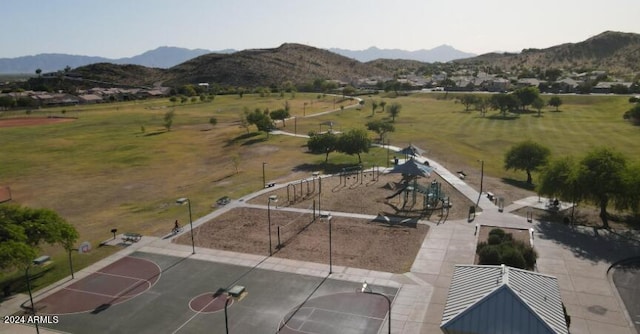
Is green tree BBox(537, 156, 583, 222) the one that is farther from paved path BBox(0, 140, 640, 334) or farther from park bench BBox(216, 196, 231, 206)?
park bench BBox(216, 196, 231, 206)

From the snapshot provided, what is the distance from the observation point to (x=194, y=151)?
90.7 meters

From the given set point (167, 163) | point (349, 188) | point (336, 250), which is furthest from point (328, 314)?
point (167, 163)

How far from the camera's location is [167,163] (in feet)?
266

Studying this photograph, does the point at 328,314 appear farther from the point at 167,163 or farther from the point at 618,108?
the point at 618,108

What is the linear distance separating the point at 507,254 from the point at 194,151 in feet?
229

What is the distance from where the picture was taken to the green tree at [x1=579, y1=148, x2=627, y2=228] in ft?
139

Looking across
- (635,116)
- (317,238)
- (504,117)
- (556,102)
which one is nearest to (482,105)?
(504,117)

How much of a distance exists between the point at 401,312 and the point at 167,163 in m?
61.3

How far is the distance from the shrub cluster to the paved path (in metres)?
1.25

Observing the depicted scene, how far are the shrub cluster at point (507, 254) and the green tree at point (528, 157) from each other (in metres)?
28.1

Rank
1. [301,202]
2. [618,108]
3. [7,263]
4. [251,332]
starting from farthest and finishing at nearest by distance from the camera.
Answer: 1. [618,108]
2. [301,202]
3. [7,263]
4. [251,332]

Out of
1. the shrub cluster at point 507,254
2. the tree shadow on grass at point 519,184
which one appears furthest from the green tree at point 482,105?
the shrub cluster at point 507,254

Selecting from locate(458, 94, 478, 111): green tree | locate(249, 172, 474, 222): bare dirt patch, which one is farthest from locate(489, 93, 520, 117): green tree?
locate(249, 172, 474, 222): bare dirt patch

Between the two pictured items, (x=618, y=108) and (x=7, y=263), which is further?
(x=618, y=108)
